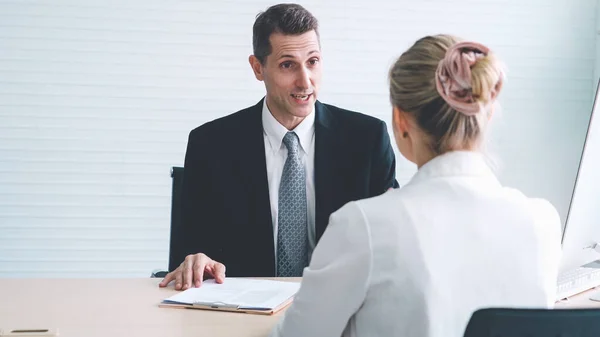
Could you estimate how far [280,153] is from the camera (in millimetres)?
2600

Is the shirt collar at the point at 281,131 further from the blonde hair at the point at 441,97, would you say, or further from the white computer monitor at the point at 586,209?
the blonde hair at the point at 441,97

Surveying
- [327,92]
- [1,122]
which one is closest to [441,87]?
[327,92]

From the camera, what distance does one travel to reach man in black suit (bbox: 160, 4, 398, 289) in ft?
8.17

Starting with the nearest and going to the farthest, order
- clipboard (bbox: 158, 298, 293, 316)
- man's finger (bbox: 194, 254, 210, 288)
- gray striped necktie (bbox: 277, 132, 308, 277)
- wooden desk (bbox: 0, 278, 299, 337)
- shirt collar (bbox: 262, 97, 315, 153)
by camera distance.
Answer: wooden desk (bbox: 0, 278, 299, 337) < clipboard (bbox: 158, 298, 293, 316) < man's finger (bbox: 194, 254, 210, 288) < gray striped necktie (bbox: 277, 132, 308, 277) < shirt collar (bbox: 262, 97, 315, 153)

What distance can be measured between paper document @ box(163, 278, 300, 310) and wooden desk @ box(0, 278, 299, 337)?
34 mm

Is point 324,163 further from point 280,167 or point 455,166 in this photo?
point 455,166

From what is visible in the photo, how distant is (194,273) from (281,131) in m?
0.65

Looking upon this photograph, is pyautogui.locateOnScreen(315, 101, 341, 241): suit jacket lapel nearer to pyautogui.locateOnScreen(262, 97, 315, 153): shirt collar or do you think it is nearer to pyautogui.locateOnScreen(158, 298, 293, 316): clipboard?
pyautogui.locateOnScreen(262, 97, 315, 153): shirt collar

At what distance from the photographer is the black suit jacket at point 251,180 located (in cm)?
251

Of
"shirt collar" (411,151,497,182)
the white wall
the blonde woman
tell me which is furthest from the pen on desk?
the white wall

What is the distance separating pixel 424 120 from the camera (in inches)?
54.8

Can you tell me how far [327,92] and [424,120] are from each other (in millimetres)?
3027

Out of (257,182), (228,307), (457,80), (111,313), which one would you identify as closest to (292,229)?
(257,182)

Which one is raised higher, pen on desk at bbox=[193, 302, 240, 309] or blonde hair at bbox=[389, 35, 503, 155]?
blonde hair at bbox=[389, 35, 503, 155]
